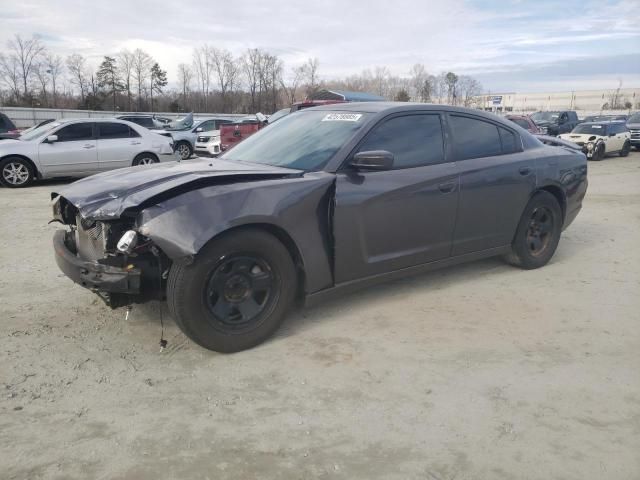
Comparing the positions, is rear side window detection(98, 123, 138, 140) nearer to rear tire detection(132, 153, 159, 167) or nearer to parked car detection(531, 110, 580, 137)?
rear tire detection(132, 153, 159, 167)

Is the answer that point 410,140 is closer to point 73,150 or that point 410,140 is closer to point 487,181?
point 487,181

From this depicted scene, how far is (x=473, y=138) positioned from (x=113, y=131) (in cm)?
926

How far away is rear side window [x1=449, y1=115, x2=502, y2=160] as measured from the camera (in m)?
4.45

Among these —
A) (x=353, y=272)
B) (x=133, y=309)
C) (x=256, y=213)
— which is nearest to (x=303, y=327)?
(x=353, y=272)

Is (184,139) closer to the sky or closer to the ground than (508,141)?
closer to the sky

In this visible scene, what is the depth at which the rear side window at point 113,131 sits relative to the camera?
1138 cm

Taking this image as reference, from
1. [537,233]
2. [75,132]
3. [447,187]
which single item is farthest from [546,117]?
[447,187]

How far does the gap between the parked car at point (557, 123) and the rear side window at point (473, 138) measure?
2055 cm

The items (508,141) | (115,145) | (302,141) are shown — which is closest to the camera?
(302,141)

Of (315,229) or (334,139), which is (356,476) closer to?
(315,229)

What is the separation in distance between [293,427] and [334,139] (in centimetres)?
217

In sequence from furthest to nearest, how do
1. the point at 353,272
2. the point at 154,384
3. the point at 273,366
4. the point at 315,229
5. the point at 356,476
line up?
the point at 353,272 → the point at 315,229 → the point at 273,366 → the point at 154,384 → the point at 356,476

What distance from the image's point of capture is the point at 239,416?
271 cm

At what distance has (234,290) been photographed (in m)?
3.31
